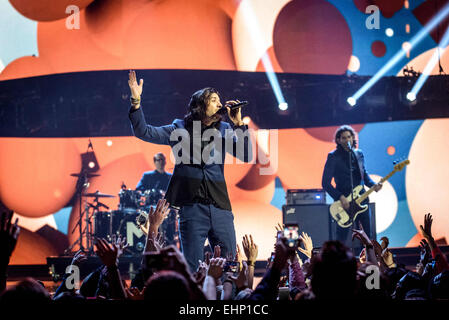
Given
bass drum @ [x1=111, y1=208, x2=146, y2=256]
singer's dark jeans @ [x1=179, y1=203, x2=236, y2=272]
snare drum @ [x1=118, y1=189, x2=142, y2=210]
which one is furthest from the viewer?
snare drum @ [x1=118, y1=189, x2=142, y2=210]

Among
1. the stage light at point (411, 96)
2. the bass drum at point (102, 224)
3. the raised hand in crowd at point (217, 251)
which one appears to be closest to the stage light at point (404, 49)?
the stage light at point (411, 96)

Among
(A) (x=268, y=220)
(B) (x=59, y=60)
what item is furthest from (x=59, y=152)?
(A) (x=268, y=220)

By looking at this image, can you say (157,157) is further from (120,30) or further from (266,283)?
(266,283)

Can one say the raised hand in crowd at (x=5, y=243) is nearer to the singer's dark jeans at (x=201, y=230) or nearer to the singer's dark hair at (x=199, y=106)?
the singer's dark jeans at (x=201, y=230)

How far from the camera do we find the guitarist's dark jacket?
20.2ft

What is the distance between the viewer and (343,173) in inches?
246

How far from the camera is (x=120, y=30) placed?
7.36 m

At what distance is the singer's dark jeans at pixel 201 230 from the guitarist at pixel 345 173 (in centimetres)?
335

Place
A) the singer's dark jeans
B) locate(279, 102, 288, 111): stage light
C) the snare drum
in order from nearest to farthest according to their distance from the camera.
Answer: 1. the singer's dark jeans
2. the snare drum
3. locate(279, 102, 288, 111): stage light

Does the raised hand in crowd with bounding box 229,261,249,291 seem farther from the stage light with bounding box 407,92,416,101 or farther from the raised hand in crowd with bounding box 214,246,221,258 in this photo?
the stage light with bounding box 407,92,416,101

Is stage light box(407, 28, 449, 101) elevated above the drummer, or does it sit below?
above

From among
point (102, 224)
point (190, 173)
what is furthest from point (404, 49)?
point (190, 173)

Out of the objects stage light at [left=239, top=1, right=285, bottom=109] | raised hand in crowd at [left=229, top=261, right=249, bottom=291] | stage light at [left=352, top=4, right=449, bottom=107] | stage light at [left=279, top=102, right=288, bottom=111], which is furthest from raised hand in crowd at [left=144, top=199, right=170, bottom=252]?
stage light at [left=352, top=4, right=449, bottom=107]
